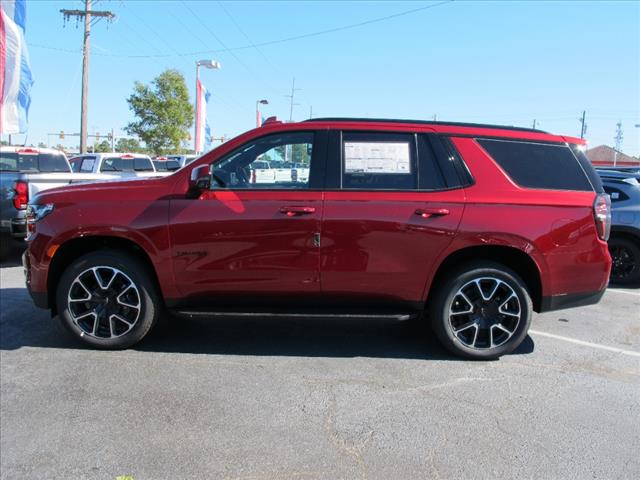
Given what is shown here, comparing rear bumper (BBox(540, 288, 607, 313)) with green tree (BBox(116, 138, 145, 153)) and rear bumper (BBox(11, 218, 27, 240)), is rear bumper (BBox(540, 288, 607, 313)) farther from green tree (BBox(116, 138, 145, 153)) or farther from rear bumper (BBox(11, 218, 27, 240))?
green tree (BBox(116, 138, 145, 153))

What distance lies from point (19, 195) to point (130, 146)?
5632 centimetres

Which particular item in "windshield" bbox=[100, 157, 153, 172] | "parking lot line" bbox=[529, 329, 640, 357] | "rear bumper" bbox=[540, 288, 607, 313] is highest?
"windshield" bbox=[100, 157, 153, 172]

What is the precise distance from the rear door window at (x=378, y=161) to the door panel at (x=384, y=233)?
100mm

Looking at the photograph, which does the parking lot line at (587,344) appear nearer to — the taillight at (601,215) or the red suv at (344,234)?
the red suv at (344,234)

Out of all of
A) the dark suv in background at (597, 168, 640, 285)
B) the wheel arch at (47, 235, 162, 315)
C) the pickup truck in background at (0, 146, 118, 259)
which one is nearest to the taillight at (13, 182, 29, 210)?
the pickup truck in background at (0, 146, 118, 259)

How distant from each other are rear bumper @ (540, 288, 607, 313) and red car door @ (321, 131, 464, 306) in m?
1.02

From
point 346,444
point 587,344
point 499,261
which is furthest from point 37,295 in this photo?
point 587,344

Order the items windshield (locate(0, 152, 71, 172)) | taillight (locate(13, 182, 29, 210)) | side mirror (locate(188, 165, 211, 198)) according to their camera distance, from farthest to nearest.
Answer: windshield (locate(0, 152, 71, 172)) → taillight (locate(13, 182, 29, 210)) → side mirror (locate(188, 165, 211, 198))

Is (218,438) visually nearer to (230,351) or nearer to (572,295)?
(230,351)

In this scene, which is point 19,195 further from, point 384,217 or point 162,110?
point 162,110

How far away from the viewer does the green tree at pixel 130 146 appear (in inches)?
2118

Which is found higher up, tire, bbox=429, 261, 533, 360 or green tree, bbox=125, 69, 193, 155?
green tree, bbox=125, 69, 193, 155

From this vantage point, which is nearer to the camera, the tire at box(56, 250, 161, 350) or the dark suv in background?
the tire at box(56, 250, 161, 350)

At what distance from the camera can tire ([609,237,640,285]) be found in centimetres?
729
